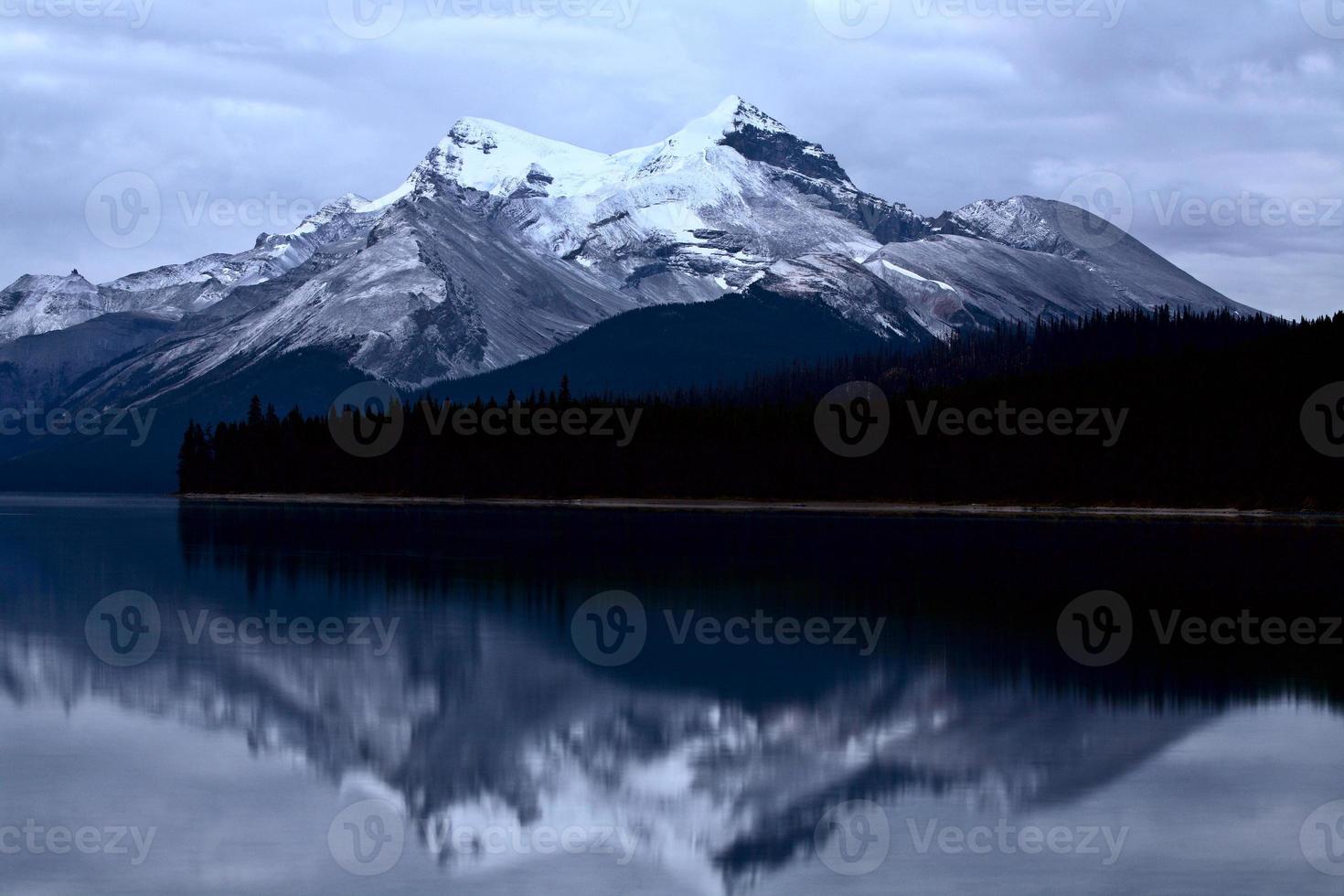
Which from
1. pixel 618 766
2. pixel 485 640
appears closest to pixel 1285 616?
pixel 485 640

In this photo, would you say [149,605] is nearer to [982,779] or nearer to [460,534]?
[982,779]

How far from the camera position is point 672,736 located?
3453 cm

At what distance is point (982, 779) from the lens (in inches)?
1177

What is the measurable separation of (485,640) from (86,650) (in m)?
12.9

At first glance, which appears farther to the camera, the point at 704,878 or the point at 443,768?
the point at 443,768

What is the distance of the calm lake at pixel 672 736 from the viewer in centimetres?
2447

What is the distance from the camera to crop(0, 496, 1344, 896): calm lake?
80.3 ft

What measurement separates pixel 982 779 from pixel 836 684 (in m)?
11.7

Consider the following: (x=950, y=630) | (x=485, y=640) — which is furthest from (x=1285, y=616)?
(x=485, y=640)

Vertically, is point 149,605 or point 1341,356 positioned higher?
point 1341,356

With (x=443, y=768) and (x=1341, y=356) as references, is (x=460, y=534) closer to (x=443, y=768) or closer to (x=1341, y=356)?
(x=443, y=768)

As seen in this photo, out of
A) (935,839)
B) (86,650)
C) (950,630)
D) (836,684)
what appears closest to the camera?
(935,839)

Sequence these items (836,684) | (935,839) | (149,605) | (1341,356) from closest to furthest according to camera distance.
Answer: (935,839), (836,684), (149,605), (1341,356)

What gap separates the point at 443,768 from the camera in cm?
3094
